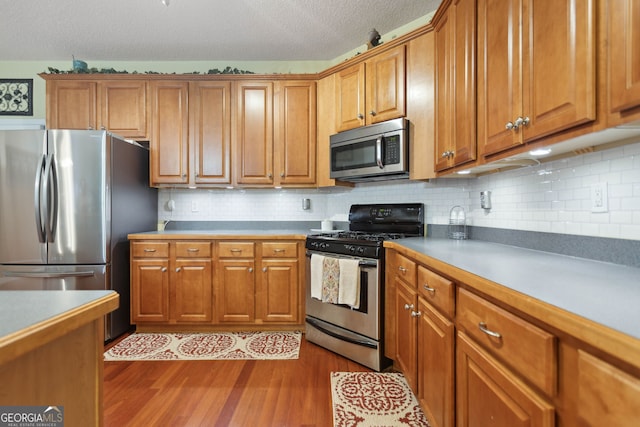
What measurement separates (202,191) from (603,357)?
130 inches

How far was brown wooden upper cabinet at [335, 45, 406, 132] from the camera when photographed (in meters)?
2.32

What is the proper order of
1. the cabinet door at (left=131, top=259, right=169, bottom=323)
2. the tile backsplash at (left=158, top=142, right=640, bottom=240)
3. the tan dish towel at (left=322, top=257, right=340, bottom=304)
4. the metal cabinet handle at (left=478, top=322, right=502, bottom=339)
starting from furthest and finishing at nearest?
the cabinet door at (left=131, top=259, right=169, bottom=323)
the tan dish towel at (left=322, top=257, right=340, bottom=304)
the tile backsplash at (left=158, top=142, right=640, bottom=240)
the metal cabinet handle at (left=478, top=322, right=502, bottom=339)

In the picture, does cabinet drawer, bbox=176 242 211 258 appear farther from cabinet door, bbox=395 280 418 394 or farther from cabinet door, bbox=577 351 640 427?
cabinet door, bbox=577 351 640 427

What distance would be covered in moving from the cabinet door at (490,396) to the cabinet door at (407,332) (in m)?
0.47

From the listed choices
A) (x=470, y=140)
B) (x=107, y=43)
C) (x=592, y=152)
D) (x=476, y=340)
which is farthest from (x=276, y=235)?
(x=107, y=43)

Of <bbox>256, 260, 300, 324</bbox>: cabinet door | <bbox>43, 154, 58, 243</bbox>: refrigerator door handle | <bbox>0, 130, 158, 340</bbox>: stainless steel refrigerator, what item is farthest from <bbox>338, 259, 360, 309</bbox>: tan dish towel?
<bbox>43, 154, 58, 243</bbox>: refrigerator door handle

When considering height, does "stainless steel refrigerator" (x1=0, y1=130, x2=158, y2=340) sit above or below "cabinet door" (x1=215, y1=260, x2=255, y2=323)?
above

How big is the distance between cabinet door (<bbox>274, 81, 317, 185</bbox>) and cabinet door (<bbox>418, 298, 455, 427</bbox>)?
1.77 metres

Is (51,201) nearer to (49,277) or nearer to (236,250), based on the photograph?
(49,277)

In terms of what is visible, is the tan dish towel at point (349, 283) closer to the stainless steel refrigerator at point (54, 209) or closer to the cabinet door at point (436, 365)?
the cabinet door at point (436, 365)

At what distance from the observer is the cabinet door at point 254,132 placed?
294 centimetres

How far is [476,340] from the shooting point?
1.04 m

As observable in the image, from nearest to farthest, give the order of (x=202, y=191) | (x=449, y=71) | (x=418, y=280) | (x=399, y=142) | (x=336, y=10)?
(x=418, y=280), (x=449, y=71), (x=399, y=142), (x=336, y=10), (x=202, y=191)

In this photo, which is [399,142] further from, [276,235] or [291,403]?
[291,403]
